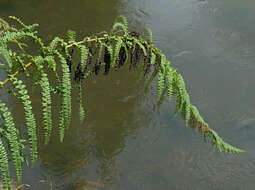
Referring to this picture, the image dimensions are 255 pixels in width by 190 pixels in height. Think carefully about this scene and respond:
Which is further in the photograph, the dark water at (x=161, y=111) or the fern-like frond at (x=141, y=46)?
the dark water at (x=161, y=111)

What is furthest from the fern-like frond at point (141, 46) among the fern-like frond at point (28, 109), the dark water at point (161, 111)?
the dark water at point (161, 111)

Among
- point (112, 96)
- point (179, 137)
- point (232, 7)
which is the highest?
point (232, 7)

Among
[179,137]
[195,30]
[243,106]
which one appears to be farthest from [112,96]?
[195,30]

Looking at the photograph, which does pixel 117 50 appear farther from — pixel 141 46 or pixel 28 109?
pixel 28 109

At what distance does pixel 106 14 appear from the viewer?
5363 millimetres

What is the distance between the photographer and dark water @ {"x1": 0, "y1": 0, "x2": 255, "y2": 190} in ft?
10.4

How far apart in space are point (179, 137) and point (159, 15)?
8.99ft

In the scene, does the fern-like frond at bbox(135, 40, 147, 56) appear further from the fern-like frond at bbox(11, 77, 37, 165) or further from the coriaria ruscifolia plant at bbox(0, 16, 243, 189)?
the fern-like frond at bbox(11, 77, 37, 165)

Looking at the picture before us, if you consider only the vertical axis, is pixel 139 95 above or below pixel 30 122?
above

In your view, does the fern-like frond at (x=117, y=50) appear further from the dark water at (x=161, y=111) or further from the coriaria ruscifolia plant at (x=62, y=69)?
the dark water at (x=161, y=111)

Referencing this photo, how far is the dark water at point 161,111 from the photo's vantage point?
318cm

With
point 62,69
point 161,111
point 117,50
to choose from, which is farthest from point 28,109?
point 161,111

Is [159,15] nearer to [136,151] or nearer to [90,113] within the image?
[90,113]

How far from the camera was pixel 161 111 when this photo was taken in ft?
12.5
